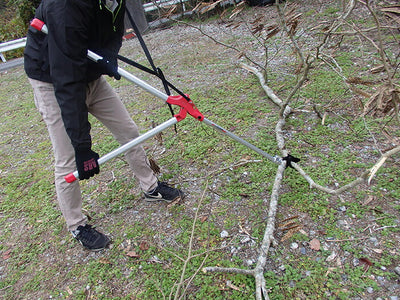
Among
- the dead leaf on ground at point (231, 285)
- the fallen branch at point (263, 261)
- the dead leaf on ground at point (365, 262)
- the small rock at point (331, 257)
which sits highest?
the fallen branch at point (263, 261)

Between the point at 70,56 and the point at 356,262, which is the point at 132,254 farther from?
the point at 356,262

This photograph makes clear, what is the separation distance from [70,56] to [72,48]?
5 centimetres

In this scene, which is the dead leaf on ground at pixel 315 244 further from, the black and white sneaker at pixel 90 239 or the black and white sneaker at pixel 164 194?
the black and white sneaker at pixel 90 239

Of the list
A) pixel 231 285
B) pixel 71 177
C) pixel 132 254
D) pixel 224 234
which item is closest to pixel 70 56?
pixel 71 177

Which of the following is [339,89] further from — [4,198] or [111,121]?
[4,198]

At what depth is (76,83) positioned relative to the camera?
5.86 ft

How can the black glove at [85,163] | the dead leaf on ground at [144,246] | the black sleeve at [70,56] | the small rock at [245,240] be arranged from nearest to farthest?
the black sleeve at [70,56] < the black glove at [85,163] < the small rock at [245,240] < the dead leaf on ground at [144,246]

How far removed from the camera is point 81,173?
6.28 ft

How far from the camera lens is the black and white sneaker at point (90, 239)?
2359mm

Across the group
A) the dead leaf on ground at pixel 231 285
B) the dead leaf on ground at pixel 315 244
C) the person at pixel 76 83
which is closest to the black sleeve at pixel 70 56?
the person at pixel 76 83

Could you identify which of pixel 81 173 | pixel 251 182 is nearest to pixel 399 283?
pixel 251 182

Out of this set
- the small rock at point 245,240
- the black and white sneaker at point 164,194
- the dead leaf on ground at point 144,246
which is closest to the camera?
the small rock at point 245,240

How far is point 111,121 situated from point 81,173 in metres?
0.67

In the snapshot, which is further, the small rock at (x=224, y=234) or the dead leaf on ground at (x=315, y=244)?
the small rock at (x=224, y=234)
